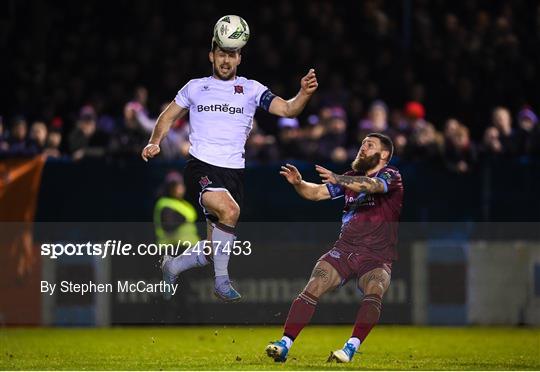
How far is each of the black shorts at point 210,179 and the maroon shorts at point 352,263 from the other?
44.1 inches

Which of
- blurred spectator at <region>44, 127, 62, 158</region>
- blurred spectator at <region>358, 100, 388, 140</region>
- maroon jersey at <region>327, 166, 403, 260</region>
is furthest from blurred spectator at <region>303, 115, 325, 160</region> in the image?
maroon jersey at <region>327, 166, 403, 260</region>

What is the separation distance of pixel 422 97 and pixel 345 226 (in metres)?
8.42

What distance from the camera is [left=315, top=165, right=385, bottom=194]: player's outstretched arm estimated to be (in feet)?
40.2

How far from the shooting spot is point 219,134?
12977 millimetres

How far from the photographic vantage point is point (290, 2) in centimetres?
2331

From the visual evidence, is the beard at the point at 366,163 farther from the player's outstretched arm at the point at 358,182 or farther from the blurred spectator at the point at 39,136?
the blurred spectator at the point at 39,136

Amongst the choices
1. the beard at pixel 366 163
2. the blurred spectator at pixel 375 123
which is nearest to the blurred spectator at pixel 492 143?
the blurred spectator at pixel 375 123

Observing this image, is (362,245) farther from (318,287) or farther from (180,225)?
(180,225)

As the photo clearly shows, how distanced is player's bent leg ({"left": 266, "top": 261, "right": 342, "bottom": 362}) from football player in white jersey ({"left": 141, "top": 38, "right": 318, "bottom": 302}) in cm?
58

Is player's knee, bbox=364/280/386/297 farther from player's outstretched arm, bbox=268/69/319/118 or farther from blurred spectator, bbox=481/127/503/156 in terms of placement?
blurred spectator, bbox=481/127/503/156

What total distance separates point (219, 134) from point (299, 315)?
1871mm

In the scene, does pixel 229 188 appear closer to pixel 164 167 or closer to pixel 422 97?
pixel 164 167

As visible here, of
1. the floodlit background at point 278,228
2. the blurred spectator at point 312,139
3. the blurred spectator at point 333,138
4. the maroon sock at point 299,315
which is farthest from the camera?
the blurred spectator at point 333,138

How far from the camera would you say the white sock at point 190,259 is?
43.1 ft
